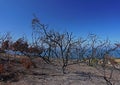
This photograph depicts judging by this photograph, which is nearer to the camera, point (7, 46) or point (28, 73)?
point (28, 73)

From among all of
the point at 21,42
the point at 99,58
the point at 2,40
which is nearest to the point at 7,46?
the point at 2,40

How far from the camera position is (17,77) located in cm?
1291

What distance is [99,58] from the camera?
86.4ft

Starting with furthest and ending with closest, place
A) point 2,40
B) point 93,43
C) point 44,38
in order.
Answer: point 93,43 → point 2,40 → point 44,38

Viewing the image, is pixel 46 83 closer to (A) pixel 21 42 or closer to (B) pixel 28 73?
(B) pixel 28 73

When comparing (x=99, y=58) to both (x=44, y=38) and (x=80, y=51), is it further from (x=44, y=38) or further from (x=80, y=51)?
(x=44, y=38)

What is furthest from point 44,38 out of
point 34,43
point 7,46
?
point 34,43

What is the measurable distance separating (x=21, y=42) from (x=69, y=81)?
39.0 feet

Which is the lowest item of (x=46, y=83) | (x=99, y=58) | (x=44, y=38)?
(x=46, y=83)

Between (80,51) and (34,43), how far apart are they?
6519mm

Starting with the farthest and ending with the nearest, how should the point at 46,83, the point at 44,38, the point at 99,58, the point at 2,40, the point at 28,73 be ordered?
the point at 99,58 < the point at 2,40 < the point at 44,38 < the point at 28,73 < the point at 46,83

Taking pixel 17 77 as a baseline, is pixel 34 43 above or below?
above

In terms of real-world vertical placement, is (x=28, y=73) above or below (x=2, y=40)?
below

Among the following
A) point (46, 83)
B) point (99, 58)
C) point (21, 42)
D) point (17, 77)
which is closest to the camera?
point (46, 83)
